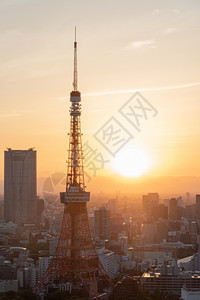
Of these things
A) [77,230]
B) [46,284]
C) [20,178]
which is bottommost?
[46,284]

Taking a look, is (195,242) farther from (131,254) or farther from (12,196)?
(12,196)

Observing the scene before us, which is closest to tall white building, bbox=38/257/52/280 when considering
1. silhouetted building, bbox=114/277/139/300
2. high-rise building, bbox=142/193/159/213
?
silhouetted building, bbox=114/277/139/300

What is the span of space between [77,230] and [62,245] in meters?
0.78

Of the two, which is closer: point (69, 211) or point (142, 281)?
point (142, 281)

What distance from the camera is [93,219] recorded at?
162ft

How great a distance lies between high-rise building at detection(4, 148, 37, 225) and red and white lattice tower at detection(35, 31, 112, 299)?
36883 millimetres

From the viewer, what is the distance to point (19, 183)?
2500 inches

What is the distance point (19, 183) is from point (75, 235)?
1509 inches

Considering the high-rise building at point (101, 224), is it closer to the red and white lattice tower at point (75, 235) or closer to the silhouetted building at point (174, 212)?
the silhouetted building at point (174, 212)

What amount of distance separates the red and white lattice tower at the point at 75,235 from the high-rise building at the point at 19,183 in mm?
36883

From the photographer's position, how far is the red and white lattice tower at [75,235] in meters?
24.8

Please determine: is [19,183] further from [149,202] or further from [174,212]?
[174,212]

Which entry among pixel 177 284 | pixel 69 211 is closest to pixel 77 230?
pixel 69 211

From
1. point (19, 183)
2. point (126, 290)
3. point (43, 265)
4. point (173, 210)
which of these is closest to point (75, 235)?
point (43, 265)
